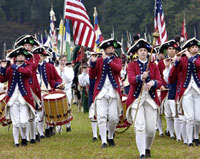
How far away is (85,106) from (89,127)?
455 cm

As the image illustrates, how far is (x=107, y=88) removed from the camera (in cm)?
1211

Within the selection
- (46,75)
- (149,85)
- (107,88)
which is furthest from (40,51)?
(149,85)

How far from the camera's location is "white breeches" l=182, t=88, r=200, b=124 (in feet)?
38.7

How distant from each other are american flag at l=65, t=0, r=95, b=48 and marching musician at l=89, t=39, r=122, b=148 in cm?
185

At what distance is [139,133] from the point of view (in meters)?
10.3

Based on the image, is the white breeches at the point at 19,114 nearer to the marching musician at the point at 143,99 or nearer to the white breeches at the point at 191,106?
the marching musician at the point at 143,99

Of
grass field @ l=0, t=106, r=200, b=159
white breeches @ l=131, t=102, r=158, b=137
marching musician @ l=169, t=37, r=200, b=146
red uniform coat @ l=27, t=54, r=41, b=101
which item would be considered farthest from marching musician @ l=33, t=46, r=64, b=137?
white breeches @ l=131, t=102, r=158, b=137

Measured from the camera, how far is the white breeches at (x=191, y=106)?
11.8 meters

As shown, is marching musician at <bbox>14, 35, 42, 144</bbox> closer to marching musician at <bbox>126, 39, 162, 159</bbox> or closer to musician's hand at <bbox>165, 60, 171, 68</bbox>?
musician's hand at <bbox>165, 60, 171, 68</bbox>

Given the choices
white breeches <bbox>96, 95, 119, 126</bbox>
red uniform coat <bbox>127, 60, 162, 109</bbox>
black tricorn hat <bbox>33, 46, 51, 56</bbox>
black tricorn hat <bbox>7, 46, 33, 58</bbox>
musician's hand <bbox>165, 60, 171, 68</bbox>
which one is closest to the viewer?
red uniform coat <bbox>127, 60, 162, 109</bbox>

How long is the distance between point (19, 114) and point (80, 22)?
9.23 feet

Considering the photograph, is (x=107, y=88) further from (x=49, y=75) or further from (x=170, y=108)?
(x=49, y=75)

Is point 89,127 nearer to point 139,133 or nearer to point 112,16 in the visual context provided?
point 139,133

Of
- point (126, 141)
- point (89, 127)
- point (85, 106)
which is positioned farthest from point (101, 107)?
point (85, 106)
